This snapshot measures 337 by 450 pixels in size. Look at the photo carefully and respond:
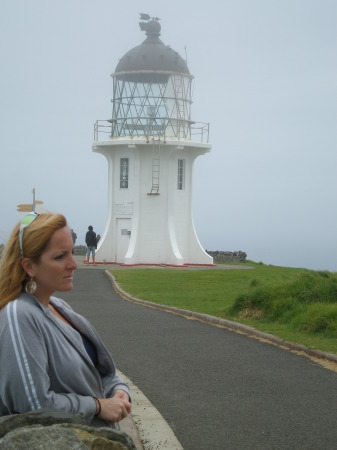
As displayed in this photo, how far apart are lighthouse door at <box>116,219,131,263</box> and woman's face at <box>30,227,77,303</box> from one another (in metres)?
38.6

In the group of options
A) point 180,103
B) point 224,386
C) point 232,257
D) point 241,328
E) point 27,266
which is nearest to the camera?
point 27,266

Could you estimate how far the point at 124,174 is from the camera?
4369 cm

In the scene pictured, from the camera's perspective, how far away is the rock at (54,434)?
12.7 ft

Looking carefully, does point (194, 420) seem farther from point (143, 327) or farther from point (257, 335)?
point (143, 327)

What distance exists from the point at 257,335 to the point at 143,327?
8.26ft

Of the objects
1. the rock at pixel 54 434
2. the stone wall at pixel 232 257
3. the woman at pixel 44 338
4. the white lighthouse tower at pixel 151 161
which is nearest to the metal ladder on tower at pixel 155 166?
the white lighthouse tower at pixel 151 161

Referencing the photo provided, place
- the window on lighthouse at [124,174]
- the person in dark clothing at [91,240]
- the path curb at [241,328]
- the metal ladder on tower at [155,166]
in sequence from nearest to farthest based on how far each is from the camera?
the path curb at [241,328]
the person in dark clothing at [91,240]
the metal ladder on tower at [155,166]
the window on lighthouse at [124,174]

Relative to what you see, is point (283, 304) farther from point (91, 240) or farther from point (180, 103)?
point (180, 103)

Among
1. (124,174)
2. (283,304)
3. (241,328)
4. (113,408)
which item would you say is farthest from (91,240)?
(113,408)

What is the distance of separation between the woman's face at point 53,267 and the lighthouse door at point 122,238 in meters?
38.6

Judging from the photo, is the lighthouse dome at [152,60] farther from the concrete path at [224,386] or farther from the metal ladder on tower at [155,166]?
the concrete path at [224,386]

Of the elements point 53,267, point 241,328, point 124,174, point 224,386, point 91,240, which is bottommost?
point 224,386

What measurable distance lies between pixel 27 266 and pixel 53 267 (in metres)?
0.13

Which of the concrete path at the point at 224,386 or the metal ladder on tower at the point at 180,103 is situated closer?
the concrete path at the point at 224,386
